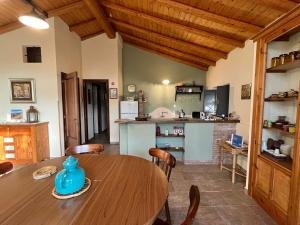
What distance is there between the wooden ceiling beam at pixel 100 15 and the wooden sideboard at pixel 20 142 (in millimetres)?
2762

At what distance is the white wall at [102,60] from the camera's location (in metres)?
5.78

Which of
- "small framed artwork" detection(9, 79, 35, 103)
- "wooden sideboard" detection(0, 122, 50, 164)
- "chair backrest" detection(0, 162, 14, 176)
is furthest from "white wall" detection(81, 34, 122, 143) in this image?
"chair backrest" detection(0, 162, 14, 176)

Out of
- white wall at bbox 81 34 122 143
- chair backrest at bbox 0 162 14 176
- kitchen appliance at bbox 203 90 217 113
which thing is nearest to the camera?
chair backrest at bbox 0 162 14 176

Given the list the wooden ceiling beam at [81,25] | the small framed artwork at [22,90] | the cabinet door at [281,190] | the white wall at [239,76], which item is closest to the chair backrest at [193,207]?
the cabinet door at [281,190]

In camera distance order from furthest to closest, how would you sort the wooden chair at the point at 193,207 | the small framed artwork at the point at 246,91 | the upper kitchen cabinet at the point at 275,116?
the small framed artwork at the point at 246,91, the upper kitchen cabinet at the point at 275,116, the wooden chair at the point at 193,207

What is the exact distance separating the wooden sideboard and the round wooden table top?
2339 mm

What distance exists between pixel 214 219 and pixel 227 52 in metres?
3.65

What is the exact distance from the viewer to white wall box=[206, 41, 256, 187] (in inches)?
126

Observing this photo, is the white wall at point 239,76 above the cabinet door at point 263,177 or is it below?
above

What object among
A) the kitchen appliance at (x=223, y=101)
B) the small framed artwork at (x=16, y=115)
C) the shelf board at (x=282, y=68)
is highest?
the shelf board at (x=282, y=68)

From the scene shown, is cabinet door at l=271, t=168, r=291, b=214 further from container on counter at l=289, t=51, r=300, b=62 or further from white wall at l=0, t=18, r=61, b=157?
white wall at l=0, t=18, r=61, b=157

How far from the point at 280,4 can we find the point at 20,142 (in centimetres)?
487

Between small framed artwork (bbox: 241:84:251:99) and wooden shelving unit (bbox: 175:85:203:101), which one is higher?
wooden shelving unit (bbox: 175:85:203:101)

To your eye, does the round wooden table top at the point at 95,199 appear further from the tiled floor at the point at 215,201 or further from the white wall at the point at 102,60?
the white wall at the point at 102,60
